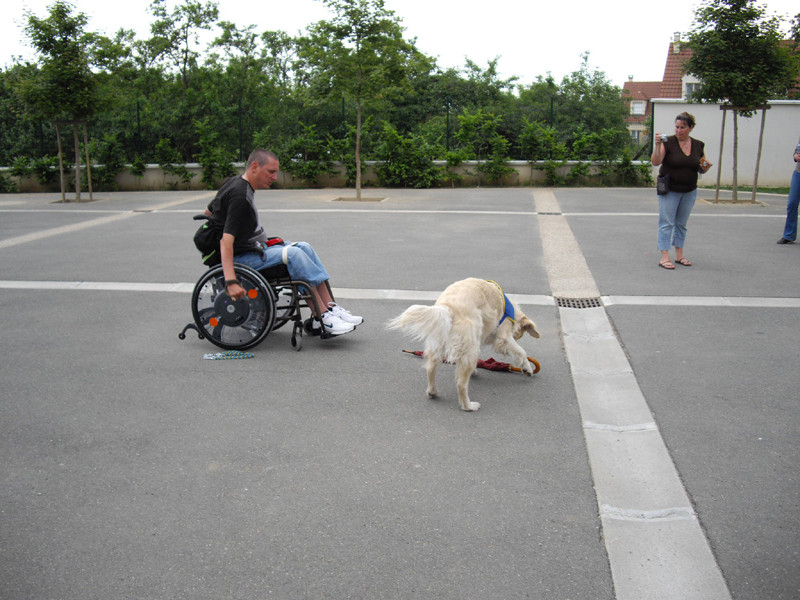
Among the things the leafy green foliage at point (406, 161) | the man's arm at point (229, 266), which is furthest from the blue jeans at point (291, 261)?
the leafy green foliage at point (406, 161)

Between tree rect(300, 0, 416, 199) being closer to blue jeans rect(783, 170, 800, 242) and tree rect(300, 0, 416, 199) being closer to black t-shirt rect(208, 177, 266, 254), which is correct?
blue jeans rect(783, 170, 800, 242)

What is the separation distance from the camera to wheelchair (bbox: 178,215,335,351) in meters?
5.54

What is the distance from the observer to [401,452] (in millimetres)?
3965

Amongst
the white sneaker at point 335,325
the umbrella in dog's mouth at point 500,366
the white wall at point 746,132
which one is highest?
the white wall at point 746,132

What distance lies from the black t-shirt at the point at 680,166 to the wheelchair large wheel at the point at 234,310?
5.20 metres

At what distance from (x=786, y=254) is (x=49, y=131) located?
1960 centimetres

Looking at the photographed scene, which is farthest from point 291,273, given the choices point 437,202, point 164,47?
point 164,47

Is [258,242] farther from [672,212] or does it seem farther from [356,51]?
[356,51]

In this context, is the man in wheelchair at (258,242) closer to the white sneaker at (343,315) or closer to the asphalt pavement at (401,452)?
the white sneaker at (343,315)

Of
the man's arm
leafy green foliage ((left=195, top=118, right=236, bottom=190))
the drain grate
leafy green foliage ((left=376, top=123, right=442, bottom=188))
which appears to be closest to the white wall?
leafy green foliage ((left=376, top=123, right=442, bottom=188))

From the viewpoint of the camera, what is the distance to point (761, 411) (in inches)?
174

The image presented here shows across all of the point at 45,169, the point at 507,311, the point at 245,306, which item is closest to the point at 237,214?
the point at 245,306

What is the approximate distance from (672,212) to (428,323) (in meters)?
5.34

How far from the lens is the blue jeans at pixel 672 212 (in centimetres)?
847
